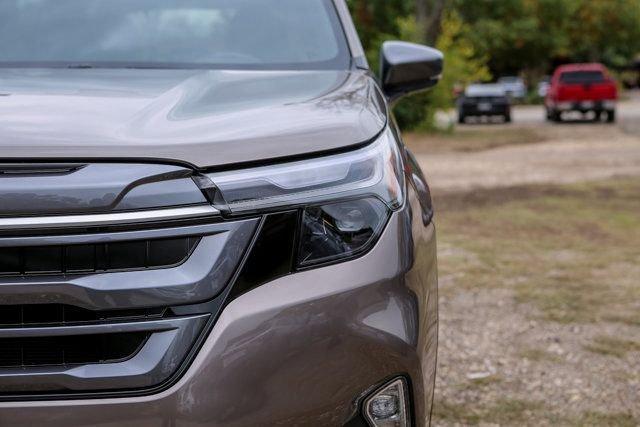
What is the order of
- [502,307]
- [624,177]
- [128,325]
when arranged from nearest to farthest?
1. [128,325]
2. [502,307]
3. [624,177]

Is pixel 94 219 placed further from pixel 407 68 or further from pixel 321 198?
pixel 407 68

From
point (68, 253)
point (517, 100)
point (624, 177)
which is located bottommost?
point (517, 100)

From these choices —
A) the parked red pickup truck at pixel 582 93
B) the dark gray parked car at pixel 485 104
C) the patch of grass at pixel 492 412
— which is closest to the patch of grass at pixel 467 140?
the parked red pickup truck at pixel 582 93

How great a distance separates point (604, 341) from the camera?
4613 mm

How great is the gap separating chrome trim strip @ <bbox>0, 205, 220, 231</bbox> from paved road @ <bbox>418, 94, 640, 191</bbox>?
397 inches

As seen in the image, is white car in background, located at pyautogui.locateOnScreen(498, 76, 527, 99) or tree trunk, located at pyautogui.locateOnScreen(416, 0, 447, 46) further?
white car in background, located at pyautogui.locateOnScreen(498, 76, 527, 99)

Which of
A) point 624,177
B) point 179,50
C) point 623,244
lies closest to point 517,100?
point 624,177

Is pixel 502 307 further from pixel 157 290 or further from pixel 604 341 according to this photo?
pixel 157 290

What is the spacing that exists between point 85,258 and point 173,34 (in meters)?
1.61

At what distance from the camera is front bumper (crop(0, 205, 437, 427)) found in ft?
6.05

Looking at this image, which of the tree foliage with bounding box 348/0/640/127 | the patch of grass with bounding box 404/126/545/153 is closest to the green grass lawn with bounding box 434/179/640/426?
the patch of grass with bounding box 404/126/545/153

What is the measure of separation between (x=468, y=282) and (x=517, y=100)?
54.0 m

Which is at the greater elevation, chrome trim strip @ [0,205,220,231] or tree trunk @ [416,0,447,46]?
chrome trim strip @ [0,205,220,231]

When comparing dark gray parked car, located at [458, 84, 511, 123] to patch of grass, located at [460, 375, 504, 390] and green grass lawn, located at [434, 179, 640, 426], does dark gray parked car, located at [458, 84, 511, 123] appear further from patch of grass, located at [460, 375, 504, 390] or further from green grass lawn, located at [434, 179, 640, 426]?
patch of grass, located at [460, 375, 504, 390]
